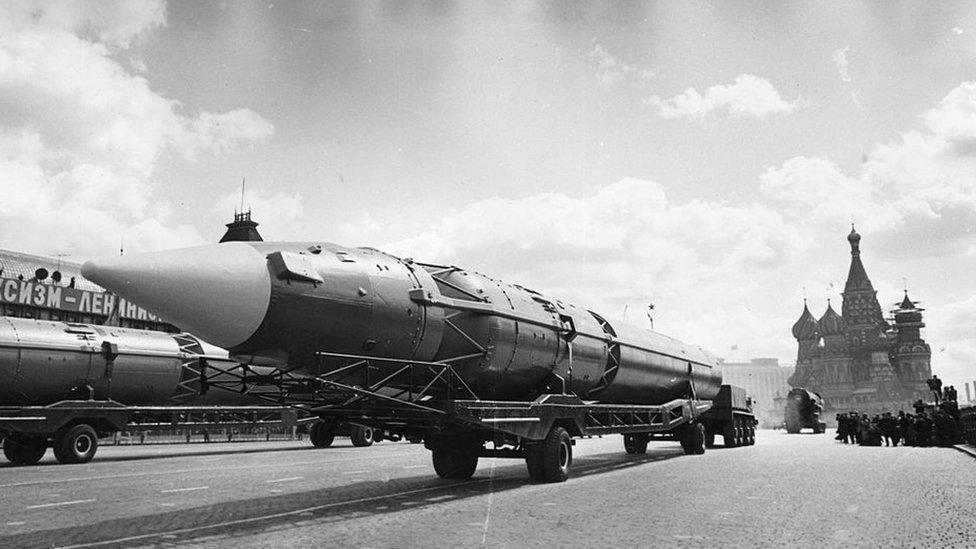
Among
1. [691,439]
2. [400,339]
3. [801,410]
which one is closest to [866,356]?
[801,410]

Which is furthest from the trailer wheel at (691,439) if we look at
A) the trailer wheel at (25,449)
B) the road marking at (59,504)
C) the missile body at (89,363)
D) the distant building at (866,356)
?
the distant building at (866,356)

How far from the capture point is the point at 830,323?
11800 cm

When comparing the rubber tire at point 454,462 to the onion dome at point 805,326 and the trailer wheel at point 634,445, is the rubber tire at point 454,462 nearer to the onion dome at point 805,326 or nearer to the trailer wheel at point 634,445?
the trailer wheel at point 634,445

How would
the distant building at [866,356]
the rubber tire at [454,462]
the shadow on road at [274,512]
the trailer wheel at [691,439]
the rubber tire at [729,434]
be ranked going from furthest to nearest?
1. the distant building at [866,356]
2. the rubber tire at [729,434]
3. the trailer wheel at [691,439]
4. the rubber tire at [454,462]
5. the shadow on road at [274,512]

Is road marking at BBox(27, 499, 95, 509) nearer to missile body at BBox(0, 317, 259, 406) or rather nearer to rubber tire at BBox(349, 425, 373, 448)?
missile body at BBox(0, 317, 259, 406)

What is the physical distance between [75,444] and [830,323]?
4739 inches

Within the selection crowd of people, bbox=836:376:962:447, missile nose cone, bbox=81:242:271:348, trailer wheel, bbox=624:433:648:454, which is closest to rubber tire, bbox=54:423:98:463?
missile nose cone, bbox=81:242:271:348

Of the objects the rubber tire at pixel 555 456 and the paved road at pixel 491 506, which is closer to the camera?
the paved road at pixel 491 506

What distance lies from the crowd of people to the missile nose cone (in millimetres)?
26155

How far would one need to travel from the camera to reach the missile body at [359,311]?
792 cm

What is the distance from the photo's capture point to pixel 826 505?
9164 mm

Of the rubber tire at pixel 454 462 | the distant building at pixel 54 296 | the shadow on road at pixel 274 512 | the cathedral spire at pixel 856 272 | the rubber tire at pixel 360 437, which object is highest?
the cathedral spire at pixel 856 272

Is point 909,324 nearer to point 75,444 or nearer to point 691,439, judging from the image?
point 691,439

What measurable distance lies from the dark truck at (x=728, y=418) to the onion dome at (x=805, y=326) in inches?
4397
